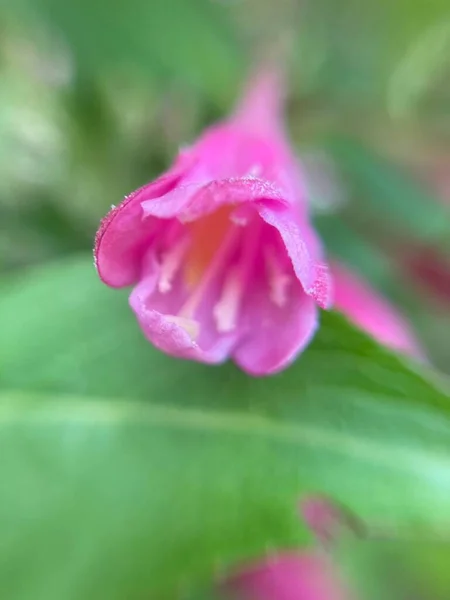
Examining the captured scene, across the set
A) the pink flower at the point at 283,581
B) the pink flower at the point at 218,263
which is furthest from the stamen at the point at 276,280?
the pink flower at the point at 283,581

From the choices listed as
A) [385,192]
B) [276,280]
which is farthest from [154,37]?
[276,280]

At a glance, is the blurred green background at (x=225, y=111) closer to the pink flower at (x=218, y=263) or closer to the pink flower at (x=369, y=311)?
the pink flower at (x=369, y=311)

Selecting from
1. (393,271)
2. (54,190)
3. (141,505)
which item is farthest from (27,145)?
(141,505)

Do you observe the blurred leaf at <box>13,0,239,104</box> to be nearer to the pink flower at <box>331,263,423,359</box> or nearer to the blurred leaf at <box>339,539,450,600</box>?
the pink flower at <box>331,263,423,359</box>

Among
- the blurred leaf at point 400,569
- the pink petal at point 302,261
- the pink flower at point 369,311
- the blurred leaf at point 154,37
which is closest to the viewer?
the pink petal at point 302,261

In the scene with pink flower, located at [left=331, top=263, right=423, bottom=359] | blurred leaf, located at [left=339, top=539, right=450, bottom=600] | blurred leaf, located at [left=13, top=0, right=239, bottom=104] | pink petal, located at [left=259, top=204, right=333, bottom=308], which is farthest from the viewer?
blurred leaf, located at [left=339, top=539, right=450, bottom=600]

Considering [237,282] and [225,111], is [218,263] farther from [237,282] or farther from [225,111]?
[225,111]

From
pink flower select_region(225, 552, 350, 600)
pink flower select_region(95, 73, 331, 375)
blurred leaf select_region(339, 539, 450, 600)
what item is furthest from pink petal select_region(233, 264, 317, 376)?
blurred leaf select_region(339, 539, 450, 600)
